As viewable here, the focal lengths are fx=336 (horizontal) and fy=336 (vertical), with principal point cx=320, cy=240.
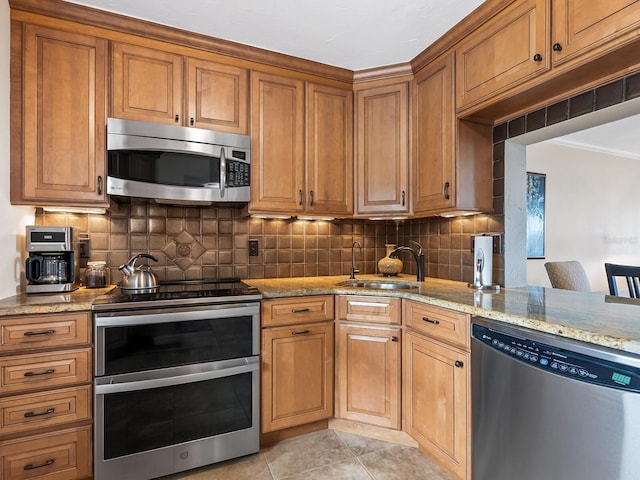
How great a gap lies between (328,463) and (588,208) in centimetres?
448

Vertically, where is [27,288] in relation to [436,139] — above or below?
below

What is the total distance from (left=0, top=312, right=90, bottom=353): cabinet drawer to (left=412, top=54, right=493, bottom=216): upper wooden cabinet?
83.1 inches

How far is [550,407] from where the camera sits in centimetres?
117

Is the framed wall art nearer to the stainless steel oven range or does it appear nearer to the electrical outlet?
the electrical outlet

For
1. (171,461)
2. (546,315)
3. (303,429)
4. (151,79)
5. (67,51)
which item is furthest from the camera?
(303,429)

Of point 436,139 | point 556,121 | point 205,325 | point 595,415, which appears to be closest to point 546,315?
point 595,415

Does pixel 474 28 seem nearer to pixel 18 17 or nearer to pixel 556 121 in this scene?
pixel 556 121

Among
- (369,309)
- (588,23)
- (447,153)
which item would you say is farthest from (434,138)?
(369,309)

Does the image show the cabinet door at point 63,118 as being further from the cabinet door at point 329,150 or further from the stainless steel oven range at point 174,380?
the cabinet door at point 329,150

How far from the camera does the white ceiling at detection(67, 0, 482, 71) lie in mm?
1824

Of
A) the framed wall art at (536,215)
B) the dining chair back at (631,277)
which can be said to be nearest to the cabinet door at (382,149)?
the dining chair back at (631,277)

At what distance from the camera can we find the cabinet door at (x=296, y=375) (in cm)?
199

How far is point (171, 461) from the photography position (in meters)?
1.72

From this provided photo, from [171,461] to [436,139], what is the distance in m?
2.42
